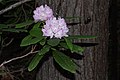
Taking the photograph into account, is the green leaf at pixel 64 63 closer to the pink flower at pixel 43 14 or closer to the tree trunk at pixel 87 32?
the pink flower at pixel 43 14

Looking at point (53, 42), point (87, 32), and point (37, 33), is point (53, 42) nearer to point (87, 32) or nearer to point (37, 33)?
point (37, 33)

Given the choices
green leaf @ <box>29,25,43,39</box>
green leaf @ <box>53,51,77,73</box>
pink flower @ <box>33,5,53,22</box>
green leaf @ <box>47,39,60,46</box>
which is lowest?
green leaf @ <box>53,51,77,73</box>

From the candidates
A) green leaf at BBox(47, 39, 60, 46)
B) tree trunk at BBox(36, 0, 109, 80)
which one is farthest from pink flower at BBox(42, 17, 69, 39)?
tree trunk at BBox(36, 0, 109, 80)

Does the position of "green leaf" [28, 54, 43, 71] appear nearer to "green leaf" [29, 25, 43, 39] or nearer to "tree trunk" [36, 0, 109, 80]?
"green leaf" [29, 25, 43, 39]

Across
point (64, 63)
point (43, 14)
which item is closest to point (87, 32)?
point (43, 14)

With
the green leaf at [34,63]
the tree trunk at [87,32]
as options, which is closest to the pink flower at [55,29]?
the green leaf at [34,63]

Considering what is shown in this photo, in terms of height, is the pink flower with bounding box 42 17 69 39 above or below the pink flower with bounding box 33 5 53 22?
below

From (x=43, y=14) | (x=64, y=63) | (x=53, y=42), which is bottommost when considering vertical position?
(x=64, y=63)

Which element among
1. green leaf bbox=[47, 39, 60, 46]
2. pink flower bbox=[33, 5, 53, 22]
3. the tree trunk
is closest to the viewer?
green leaf bbox=[47, 39, 60, 46]
